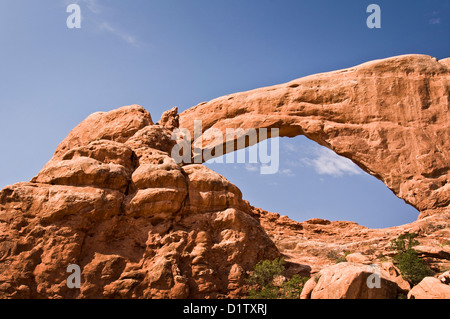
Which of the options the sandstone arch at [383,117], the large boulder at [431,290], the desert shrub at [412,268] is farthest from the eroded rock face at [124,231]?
the sandstone arch at [383,117]

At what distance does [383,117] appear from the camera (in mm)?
22578

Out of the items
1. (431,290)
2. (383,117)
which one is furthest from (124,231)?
(383,117)

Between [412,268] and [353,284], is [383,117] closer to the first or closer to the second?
[412,268]

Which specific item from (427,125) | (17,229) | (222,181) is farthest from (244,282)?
(427,125)

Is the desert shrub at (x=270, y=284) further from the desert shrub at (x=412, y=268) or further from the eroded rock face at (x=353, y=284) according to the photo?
the desert shrub at (x=412, y=268)

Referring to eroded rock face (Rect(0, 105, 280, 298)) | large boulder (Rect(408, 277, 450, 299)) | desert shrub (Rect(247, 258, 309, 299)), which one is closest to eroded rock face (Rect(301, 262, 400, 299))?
large boulder (Rect(408, 277, 450, 299))

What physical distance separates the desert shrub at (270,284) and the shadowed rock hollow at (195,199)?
52cm

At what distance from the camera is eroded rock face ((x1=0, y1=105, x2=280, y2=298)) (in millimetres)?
14430

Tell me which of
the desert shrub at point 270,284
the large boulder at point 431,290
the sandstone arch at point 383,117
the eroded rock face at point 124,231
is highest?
the sandstone arch at point 383,117

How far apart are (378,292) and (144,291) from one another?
6.97 metres

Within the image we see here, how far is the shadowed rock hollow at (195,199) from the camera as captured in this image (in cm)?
1466

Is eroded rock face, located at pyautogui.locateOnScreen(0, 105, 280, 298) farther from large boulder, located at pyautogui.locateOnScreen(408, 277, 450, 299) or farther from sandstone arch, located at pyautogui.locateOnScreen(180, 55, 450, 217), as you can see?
sandstone arch, located at pyautogui.locateOnScreen(180, 55, 450, 217)
